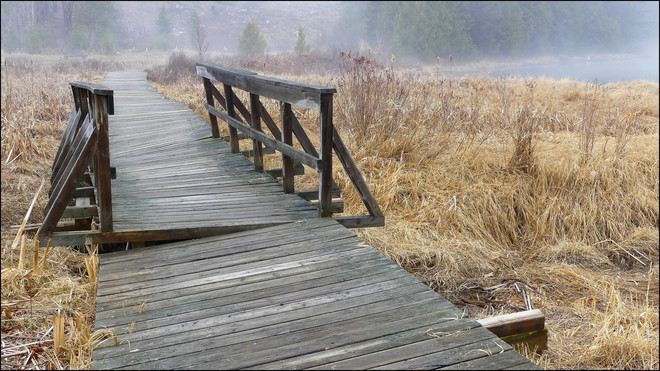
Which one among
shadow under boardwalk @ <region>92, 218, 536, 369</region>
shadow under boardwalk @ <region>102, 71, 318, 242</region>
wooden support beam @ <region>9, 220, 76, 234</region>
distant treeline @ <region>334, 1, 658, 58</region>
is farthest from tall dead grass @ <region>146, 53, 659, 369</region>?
distant treeline @ <region>334, 1, 658, 58</region>

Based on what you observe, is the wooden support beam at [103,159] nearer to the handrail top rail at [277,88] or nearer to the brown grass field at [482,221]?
the brown grass field at [482,221]

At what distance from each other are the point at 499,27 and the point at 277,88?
191 ft

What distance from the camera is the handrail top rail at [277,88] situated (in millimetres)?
4121

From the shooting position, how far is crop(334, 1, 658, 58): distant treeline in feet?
150

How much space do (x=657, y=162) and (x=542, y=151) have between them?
143cm

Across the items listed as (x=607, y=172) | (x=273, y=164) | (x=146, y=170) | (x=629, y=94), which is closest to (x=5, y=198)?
(x=146, y=170)

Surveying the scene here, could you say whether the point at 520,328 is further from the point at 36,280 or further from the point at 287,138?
the point at 36,280

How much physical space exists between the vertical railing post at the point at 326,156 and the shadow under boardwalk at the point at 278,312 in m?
0.54

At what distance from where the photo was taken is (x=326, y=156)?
4.22 meters

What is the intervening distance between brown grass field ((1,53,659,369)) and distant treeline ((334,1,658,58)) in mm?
27361

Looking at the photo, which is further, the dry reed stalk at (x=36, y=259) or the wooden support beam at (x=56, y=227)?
the wooden support beam at (x=56, y=227)

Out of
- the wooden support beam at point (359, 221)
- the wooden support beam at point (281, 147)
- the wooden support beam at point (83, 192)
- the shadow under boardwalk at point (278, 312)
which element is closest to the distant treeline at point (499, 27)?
the wooden support beam at point (281, 147)

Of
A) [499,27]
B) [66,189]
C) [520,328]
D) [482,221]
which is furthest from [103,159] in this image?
[499,27]

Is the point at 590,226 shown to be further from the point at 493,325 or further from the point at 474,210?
the point at 493,325
